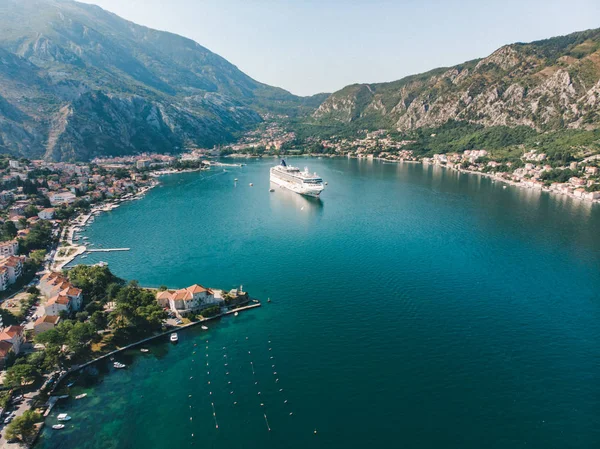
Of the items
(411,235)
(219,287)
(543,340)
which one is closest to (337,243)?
(411,235)

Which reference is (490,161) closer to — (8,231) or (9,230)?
(9,230)

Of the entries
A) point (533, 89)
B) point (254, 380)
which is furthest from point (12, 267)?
point (533, 89)

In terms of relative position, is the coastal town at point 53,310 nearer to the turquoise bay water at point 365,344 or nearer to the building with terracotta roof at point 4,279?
the building with terracotta roof at point 4,279

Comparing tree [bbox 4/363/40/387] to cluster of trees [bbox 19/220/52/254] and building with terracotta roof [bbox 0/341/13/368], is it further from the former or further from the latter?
cluster of trees [bbox 19/220/52/254]

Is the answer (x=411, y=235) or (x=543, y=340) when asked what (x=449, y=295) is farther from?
(x=411, y=235)

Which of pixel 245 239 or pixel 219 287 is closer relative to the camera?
pixel 219 287

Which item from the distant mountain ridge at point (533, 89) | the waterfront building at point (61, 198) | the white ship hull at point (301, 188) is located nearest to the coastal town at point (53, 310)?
the waterfront building at point (61, 198)
